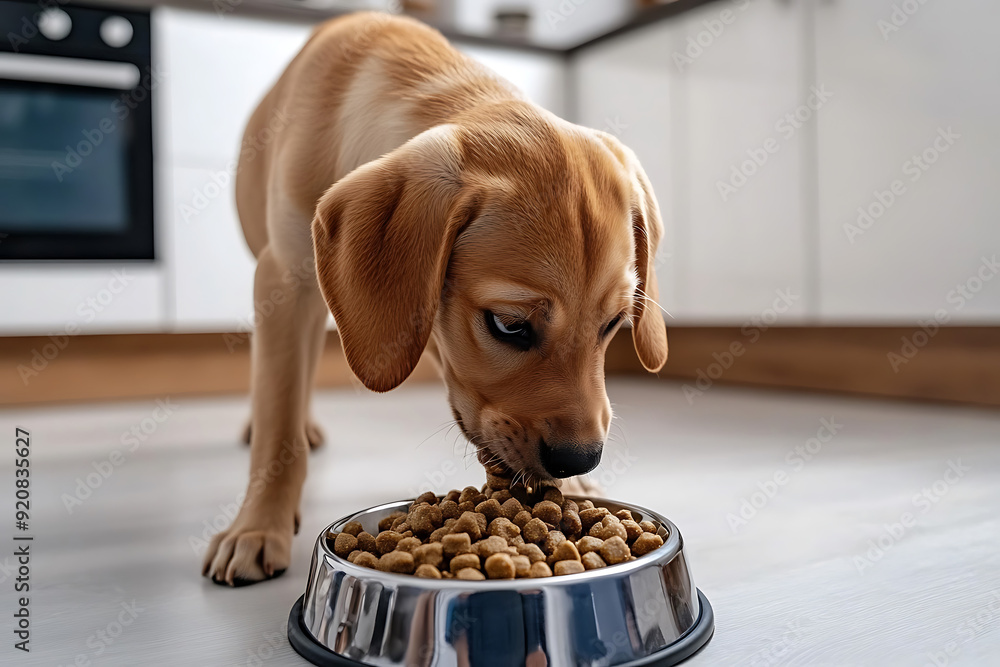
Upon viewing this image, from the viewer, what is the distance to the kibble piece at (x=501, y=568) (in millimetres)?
1029

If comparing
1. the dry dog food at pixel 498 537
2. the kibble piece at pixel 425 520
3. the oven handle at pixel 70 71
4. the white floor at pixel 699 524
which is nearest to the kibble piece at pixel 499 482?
the dry dog food at pixel 498 537

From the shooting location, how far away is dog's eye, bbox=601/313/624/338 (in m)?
1.35

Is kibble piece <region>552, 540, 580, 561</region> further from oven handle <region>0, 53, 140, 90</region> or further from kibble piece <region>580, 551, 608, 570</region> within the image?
oven handle <region>0, 53, 140, 90</region>

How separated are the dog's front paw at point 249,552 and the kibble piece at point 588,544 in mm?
563

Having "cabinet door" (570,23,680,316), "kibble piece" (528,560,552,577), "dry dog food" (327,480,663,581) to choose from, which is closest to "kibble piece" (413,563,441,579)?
"dry dog food" (327,480,663,581)

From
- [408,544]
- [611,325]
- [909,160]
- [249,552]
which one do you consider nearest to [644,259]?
[611,325]

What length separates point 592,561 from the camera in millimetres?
1085

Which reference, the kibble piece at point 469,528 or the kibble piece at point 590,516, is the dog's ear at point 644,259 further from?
→ the kibble piece at point 469,528

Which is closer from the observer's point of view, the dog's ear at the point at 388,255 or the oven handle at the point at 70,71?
the dog's ear at the point at 388,255

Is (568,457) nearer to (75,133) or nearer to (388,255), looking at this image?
(388,255)

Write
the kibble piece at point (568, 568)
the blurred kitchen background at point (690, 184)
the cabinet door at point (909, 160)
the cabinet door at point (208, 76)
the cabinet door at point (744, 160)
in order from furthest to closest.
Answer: the cabinet door at point (208, 76)
the cabinet door at point (744, 160)
the blurred kitchen background at point (690, 184)
the cabinet door at point (909, 160)
the kibble piece at point (568, 568)

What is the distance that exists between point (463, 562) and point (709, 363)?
11.5 feet

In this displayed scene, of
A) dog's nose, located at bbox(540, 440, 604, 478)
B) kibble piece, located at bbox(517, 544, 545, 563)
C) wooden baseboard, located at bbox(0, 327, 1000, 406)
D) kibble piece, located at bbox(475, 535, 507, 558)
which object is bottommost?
wooden baseboard, located at bbox(0, 327, 1000, 406)

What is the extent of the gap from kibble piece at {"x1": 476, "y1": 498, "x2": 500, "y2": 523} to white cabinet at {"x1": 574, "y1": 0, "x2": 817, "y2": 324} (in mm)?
2613
